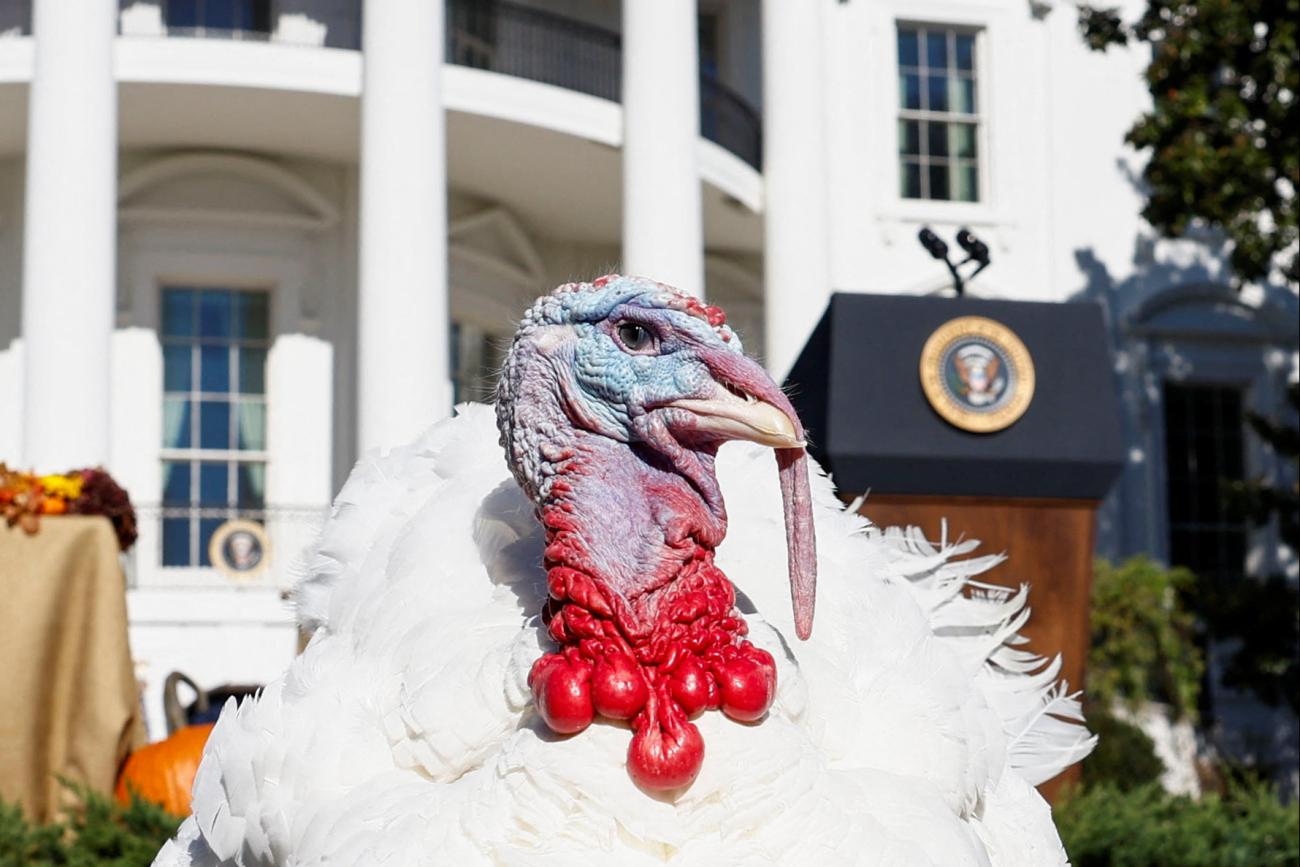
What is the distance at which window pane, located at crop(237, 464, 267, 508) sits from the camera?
1678cm

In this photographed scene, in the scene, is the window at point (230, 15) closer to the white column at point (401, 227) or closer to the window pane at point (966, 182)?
the white column at point (401, 227)

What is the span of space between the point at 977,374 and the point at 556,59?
39.6 feet

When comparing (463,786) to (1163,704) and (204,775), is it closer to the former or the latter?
(204,775)

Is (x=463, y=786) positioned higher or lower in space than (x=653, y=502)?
lower

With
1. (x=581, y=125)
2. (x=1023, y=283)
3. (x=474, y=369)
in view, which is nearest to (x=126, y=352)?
(x=474, y=369)

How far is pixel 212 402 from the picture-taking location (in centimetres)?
1692

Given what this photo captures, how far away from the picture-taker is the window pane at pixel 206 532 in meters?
16.4

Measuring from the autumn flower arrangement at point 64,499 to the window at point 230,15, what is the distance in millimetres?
10372

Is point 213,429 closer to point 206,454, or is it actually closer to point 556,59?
point 206,454

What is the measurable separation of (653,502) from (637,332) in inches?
11.0

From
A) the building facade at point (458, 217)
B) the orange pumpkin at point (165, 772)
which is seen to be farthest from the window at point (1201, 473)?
the orange pumpkin at point (165, 772)

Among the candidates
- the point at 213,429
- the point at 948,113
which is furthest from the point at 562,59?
the point at 213,429

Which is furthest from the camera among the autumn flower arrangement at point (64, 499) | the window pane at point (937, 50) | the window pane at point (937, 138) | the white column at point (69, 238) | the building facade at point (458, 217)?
the window pane at point (937, 50)

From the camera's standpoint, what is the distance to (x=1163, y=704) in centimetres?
1606
